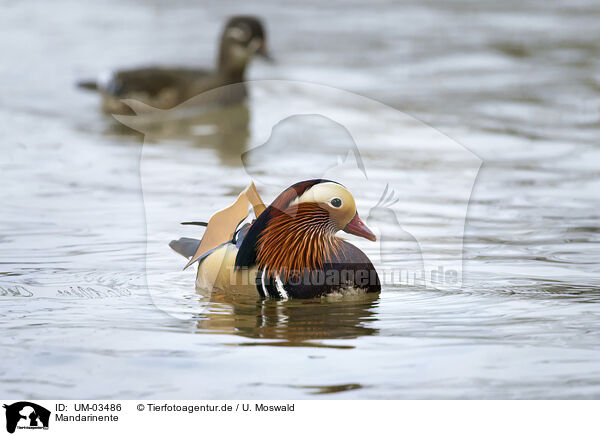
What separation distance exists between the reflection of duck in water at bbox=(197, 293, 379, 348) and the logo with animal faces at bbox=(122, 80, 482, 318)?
260 millimetres

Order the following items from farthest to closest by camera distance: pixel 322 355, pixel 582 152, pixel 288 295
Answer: pixel 582 152 < pixel 288 295 < pixel 322 355

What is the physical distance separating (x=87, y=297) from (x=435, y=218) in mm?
2937

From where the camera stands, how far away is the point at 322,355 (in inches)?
212

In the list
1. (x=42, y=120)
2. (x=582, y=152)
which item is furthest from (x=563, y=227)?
(x=42, y=120)

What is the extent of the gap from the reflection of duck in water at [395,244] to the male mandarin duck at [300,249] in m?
0.74

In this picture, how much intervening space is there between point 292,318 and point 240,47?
29.0 feet

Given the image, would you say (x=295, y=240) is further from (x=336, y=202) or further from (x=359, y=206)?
(x=359, y=206)

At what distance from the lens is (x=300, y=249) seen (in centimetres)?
613

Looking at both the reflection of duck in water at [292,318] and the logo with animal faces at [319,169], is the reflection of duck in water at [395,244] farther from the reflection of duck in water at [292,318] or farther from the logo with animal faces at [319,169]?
the reflection of duck in water at [292,318]

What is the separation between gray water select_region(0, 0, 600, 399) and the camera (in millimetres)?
5227

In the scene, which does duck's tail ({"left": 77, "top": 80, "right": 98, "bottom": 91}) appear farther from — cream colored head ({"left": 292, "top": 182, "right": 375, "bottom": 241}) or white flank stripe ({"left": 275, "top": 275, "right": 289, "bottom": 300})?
cream colored head ({"left": 292, "top": 182, "right": 375, "bottom": 241})
